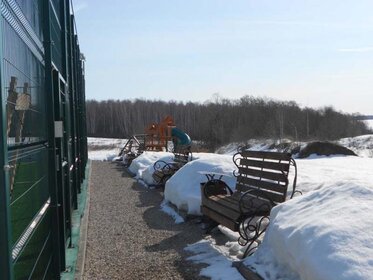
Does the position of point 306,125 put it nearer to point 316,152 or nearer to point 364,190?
point 316,152

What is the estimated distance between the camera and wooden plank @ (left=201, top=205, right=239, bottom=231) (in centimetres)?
570

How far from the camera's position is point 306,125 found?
170 ft

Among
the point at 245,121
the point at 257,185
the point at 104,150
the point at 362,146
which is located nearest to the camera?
the point at 257,185

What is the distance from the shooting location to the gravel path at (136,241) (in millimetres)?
5309

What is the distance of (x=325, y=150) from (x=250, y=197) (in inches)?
643

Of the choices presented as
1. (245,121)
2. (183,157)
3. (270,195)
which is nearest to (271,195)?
(270,195)

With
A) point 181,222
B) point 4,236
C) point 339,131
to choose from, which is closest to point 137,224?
point 181,222

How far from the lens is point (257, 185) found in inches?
267

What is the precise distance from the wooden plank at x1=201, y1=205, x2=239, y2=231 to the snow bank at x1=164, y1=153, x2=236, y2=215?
1024 millimetres

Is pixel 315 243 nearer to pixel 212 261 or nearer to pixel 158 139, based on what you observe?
pixel 212 261

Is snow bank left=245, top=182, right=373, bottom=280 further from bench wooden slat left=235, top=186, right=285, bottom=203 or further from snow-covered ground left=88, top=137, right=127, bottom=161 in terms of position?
snow-covered ground left=88, top=137, right=127, bottom=161

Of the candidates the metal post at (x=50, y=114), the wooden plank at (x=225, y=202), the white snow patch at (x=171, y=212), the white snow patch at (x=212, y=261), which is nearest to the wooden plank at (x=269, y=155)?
the wooden plank at (x=225, y=202)

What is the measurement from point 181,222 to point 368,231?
430 centimetres

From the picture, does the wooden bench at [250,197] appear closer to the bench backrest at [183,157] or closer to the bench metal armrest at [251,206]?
the bench metal armrest at [251,206]
